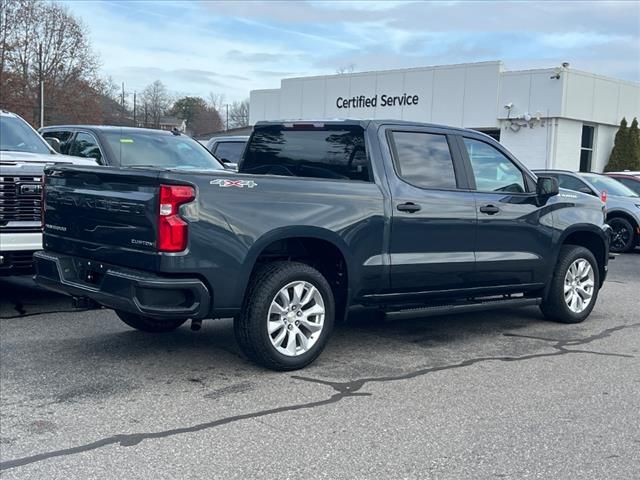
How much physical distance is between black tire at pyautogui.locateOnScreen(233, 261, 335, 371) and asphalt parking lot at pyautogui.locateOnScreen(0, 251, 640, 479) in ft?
0.44

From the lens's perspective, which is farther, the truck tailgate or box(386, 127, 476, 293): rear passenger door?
box(386, 127, 476, 293): rear passenger door

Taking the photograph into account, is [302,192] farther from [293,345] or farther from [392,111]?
[392,111]

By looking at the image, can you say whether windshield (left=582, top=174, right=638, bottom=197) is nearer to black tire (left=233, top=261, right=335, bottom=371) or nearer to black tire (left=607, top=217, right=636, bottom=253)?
black tire (left=607, top=217, right=636, bottom=253)

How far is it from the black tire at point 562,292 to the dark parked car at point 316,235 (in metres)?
0.02

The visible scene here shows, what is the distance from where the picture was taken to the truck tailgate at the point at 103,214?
5.41 metres

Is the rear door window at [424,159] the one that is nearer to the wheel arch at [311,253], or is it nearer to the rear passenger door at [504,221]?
the rear passenger door at [504,221]

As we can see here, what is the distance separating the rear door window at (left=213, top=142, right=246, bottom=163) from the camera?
15.4 meters

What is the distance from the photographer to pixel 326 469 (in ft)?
13.7

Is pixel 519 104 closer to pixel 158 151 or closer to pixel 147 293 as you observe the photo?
pixel 158 151

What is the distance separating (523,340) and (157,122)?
265ft

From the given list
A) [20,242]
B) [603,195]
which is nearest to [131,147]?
[20,242]

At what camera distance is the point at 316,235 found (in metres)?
6.02

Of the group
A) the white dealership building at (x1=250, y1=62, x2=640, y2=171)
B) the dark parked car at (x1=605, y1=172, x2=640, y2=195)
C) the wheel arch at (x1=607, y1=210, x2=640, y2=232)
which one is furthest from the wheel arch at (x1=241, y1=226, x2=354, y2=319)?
the white dealership building at (x1=250, y1=62, x2=640, y2=171)

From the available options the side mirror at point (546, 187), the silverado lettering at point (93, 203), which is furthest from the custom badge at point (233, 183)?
the side mirror at point (546, 187)
